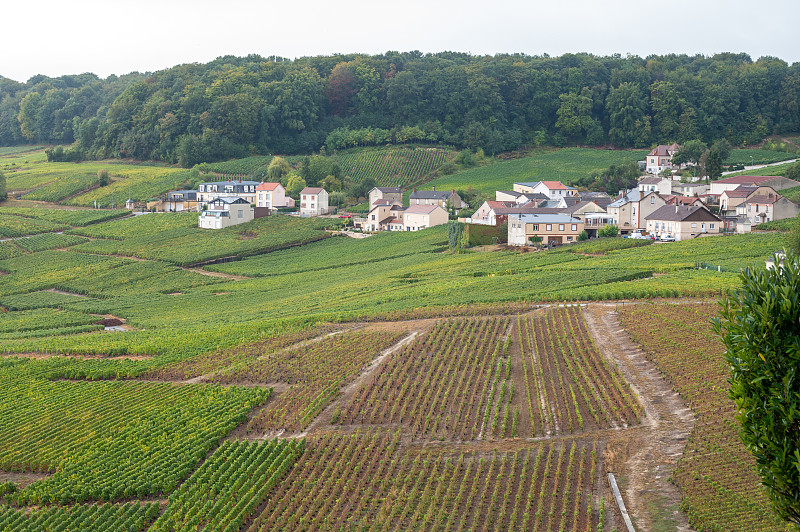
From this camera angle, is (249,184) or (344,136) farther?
(344,136)

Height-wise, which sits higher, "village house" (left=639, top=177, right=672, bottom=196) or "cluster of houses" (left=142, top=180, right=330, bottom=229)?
"village house" (left=639, top=177, right=672, bottom=196)

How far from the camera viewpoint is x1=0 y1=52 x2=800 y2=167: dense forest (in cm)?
12638

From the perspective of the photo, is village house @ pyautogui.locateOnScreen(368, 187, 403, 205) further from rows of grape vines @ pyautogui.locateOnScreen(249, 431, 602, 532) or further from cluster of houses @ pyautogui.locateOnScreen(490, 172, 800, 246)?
rows of grape vines @ pyautogui.locateOnScreen(249, 431, 602, 532)

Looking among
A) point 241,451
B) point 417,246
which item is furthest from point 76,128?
point 241,451

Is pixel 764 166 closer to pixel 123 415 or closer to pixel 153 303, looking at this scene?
pixel 153 303

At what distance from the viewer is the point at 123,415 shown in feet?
110

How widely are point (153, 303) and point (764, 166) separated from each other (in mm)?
81505

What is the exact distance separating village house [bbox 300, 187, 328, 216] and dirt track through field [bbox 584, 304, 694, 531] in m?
63.9

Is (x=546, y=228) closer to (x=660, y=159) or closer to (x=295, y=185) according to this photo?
(x=295, y=185)

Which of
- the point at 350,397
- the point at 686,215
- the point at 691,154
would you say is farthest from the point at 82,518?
the point at 691,154

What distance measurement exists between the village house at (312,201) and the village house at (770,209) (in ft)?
151

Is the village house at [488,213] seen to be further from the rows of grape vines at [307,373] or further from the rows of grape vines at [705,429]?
the rows of grape vines at [307,373]

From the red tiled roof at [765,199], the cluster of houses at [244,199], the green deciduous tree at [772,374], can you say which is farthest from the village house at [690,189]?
the green deciduous tree at [772,374]

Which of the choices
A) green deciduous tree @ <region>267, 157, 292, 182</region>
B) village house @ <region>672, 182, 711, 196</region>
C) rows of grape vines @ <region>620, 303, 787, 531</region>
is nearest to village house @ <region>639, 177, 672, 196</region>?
village house @ <region>672, 182, 711, 196</region>
